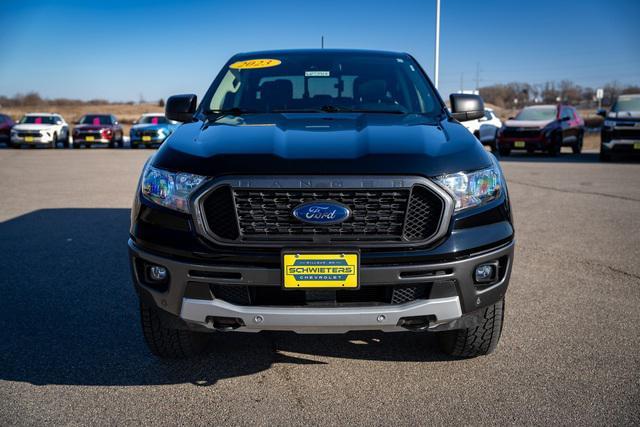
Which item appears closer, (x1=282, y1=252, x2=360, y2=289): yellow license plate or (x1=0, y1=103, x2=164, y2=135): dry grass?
(x1=282, y1=252, x2=360, y2=289): yellow license plate

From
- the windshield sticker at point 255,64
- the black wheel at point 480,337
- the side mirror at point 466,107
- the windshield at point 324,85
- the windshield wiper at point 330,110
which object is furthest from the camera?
the windshield sticker at point 255,64

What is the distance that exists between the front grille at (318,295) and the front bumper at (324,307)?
0.13ft

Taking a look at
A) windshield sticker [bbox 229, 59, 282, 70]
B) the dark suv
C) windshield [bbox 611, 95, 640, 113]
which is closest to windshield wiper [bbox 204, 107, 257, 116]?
windshield sticker [bbox 229, 59, 282, 70]

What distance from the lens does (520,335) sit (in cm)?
404

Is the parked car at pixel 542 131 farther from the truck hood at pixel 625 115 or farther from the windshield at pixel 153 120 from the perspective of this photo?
the windshield at pixel 153 120

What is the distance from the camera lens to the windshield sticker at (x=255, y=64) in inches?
189

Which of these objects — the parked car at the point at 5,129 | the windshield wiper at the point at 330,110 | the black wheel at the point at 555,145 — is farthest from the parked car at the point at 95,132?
the windshield wiper at the point at 330,110

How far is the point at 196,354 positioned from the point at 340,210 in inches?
54.7

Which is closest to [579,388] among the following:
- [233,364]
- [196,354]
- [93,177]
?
[233,364]

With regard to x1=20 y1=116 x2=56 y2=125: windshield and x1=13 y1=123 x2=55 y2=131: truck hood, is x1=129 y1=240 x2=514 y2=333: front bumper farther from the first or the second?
x1=20 y1=116 x2=56 y2=125: windshield

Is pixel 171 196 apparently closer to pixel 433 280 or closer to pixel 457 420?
pixel 433 280

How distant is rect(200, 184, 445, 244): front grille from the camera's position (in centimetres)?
293

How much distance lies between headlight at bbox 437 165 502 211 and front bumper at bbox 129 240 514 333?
0.83ft

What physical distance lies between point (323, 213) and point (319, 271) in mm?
266
